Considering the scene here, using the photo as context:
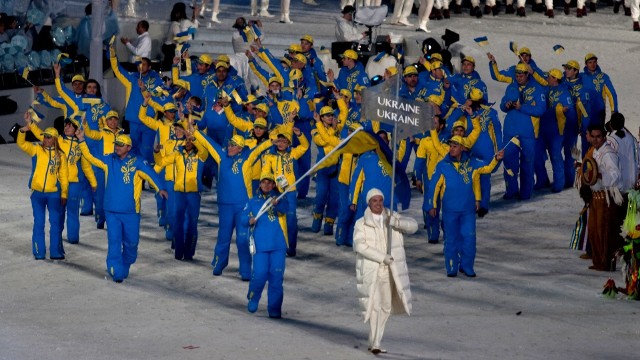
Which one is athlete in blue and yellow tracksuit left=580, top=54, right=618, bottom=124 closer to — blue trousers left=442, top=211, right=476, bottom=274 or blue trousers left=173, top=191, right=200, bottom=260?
blue trousers left=442, top=211, right=476, bottom=274

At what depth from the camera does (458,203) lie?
67.1 feet

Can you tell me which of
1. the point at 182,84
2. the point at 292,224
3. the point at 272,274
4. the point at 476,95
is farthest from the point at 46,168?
the point at 476,95

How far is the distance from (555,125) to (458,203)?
5.36m

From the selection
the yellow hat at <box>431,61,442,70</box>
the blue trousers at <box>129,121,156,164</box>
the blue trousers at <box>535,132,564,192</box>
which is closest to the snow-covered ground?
the blue trousers at <box>535,132,564,192</box>

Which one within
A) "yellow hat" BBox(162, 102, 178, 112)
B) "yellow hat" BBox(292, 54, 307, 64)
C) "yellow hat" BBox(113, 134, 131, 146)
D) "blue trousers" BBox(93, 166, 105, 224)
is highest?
"yellow hat" BBox(292, 54, 307, 64)

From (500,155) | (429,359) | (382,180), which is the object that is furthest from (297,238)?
(429,359)

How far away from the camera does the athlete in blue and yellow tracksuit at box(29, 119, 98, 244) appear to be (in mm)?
21078

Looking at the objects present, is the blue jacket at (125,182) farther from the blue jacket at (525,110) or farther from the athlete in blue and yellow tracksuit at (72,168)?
the blue jacket at (525,110)

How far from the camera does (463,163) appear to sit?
67.4ft

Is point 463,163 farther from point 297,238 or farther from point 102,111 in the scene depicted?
point 102,111

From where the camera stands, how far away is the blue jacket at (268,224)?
18.5 meters

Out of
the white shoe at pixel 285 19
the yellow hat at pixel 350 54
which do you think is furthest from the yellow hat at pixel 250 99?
the white shoe at pixel 285 19

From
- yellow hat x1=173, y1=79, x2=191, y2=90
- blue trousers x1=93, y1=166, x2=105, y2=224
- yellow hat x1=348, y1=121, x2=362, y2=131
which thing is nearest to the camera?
yellow hat x1=348, y1=121, x2=362, y2=131

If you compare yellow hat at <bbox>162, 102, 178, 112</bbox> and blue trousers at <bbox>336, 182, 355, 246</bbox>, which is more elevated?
yellow hat at <bbox>162, 102, 178, 112</bbox>
